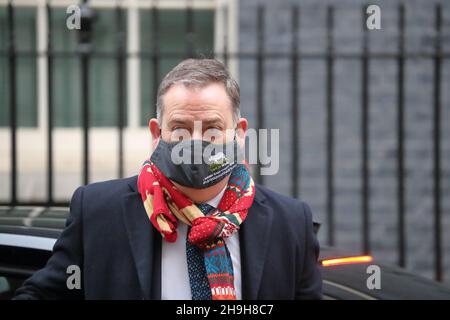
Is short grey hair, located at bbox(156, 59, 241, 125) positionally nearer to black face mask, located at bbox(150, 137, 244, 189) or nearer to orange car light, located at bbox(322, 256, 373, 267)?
black face mask, located at bbox(150, 137, 244, 189)

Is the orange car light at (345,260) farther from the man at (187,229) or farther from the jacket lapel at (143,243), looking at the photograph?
the jacket lapel at (143,243)

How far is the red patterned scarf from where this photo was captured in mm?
2271

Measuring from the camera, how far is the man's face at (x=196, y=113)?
7.59 ft

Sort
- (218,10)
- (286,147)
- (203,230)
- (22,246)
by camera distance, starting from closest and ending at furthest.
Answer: (203,230) → (22,246) → (286,147) → (218,10)

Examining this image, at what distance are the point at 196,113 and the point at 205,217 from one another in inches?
11.6

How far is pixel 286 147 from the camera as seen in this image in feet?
24.0

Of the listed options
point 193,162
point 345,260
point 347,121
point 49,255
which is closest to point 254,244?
point 193,162

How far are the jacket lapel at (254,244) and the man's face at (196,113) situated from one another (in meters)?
0.25

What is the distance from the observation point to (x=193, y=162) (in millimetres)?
2309

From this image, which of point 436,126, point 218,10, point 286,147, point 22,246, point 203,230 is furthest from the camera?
point 218,10

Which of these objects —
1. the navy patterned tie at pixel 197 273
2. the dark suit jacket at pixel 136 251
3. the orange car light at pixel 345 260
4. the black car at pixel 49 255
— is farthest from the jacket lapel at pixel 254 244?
the orange car light at pixel 345 260
